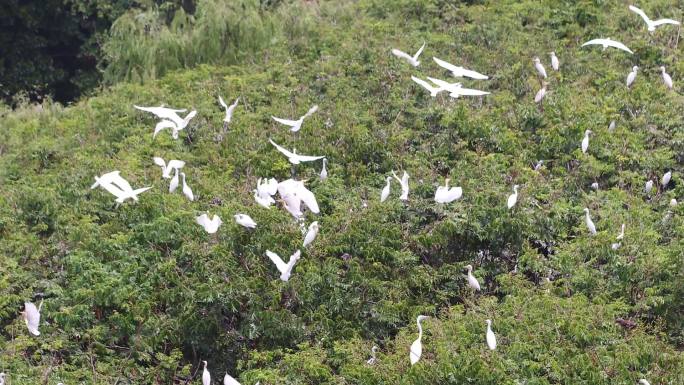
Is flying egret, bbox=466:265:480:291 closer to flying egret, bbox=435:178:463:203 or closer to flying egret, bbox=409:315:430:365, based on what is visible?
flying egret, bbox=435:178:463:203

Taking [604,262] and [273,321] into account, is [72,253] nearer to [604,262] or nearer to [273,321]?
[273,321]

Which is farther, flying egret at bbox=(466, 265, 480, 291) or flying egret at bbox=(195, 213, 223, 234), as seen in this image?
flying egret at bbox=(195, 213, 223, 234)

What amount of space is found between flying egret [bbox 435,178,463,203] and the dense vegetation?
8cm

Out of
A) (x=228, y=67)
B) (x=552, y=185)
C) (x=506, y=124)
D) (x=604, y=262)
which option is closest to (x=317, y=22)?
(x=228, y=67)

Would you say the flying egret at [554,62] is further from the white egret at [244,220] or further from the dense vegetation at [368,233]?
the white egret at [244,220]

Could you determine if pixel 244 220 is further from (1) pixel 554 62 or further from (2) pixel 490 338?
(1) pixel 554 62

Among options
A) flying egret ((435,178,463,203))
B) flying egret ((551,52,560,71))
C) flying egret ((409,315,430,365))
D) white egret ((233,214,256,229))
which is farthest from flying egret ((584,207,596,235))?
flying egret ((551,52,560,71))

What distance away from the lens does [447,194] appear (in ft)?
19.2

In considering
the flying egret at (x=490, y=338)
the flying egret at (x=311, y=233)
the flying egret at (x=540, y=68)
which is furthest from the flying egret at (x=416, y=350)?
the flying egret at (x=540, y=68)

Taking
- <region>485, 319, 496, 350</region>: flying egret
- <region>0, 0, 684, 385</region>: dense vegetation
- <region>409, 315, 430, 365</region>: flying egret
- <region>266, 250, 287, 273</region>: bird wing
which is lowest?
<region>0, 0, 684, 385</region>: dense vegetation

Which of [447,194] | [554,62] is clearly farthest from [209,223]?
[554,62]

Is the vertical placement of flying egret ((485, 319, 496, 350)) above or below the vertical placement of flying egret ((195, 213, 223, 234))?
above

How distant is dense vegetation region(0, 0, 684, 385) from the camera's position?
4.94 metres

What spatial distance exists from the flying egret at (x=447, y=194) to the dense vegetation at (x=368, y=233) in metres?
0.08
